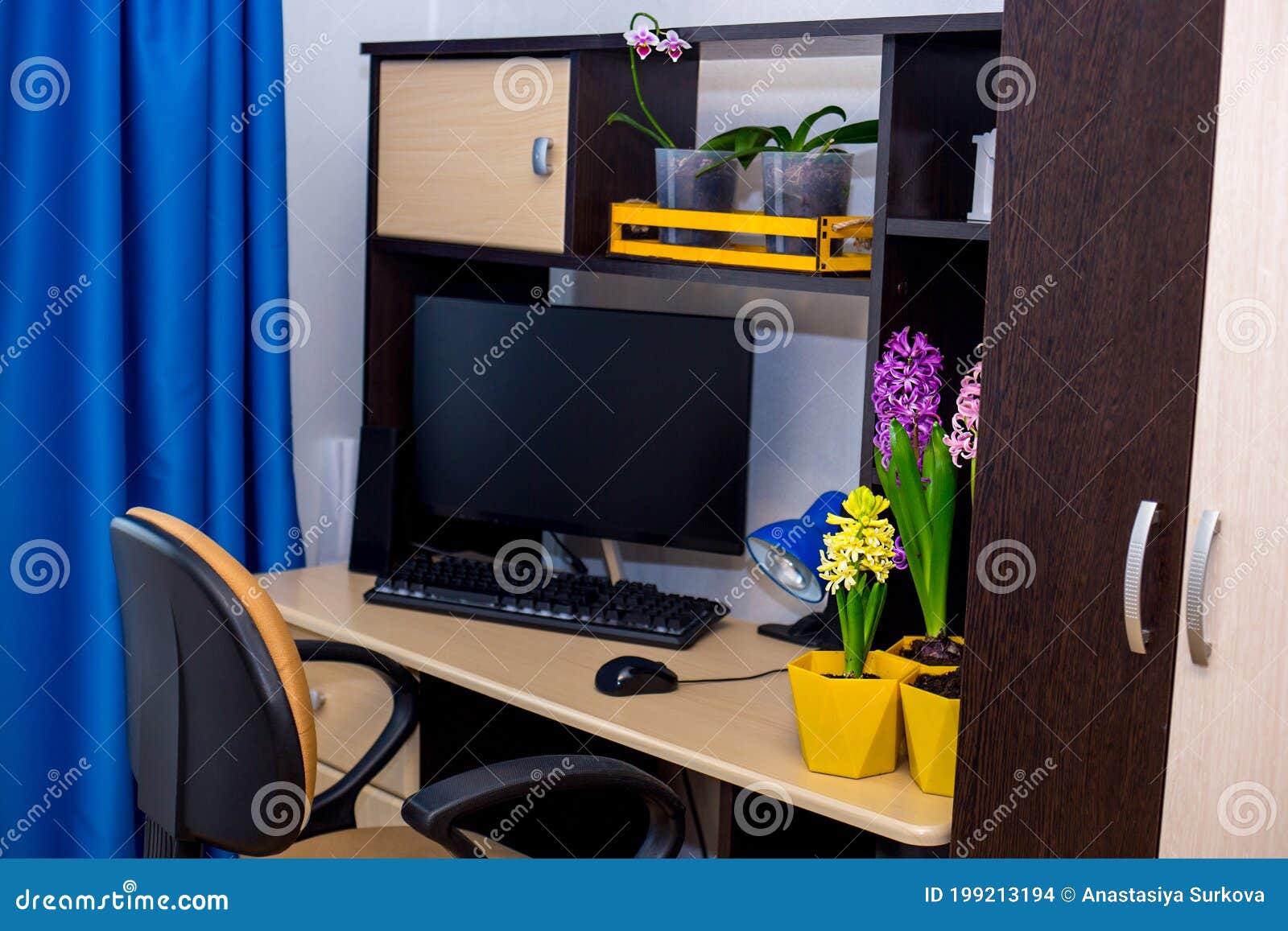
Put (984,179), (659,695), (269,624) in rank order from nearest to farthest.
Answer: (269,624) → (984,179) → (659,695)

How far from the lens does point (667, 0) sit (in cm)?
223

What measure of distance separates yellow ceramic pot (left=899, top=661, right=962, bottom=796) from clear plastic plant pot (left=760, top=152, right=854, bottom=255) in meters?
0.67

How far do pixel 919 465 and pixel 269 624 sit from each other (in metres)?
Answer: 0.80

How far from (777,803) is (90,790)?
115 cm

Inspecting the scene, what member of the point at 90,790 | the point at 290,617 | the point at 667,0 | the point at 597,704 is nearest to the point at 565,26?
the point at 667,0

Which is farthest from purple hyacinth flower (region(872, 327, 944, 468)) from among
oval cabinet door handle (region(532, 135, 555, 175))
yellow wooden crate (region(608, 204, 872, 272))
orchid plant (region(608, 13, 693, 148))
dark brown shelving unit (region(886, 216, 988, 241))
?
oval cabinet door handle (region(532, 135, 555, 175))

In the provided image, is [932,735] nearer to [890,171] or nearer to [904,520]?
[904,520]

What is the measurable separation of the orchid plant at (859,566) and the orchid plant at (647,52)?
0.76 metres

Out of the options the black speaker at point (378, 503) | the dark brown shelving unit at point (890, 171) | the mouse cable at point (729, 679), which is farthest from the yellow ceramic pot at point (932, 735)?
the black speaker at point (378, 503)

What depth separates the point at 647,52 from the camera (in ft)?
6.40

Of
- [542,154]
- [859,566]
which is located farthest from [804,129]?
[859,566]

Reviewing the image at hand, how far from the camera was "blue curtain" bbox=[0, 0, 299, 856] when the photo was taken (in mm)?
2021
